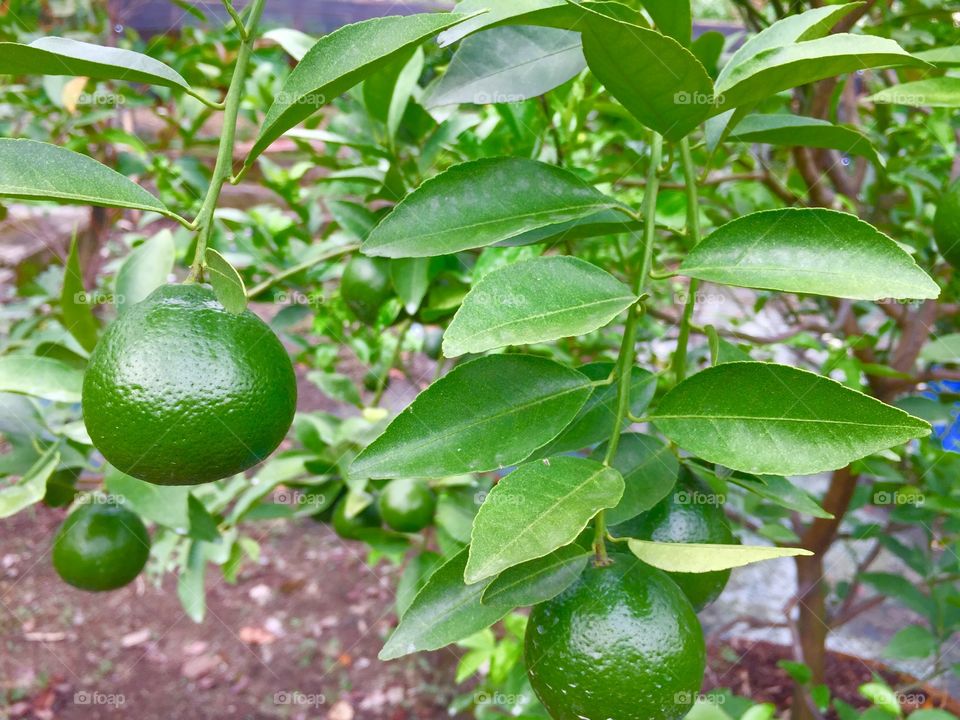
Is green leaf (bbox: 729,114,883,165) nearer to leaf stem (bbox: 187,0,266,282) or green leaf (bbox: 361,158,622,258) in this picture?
green leaf (bbox: 361,158,622,258)

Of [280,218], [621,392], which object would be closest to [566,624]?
[621,392]

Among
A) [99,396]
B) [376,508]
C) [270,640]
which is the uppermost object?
[99,396]

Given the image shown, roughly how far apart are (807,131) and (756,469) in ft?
1.12

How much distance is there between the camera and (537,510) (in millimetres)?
414

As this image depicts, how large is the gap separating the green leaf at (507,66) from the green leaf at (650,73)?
12 centimetres

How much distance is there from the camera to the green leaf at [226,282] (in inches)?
20.2

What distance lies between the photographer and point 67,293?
84 centimetres

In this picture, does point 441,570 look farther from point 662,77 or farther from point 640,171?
point 640,171

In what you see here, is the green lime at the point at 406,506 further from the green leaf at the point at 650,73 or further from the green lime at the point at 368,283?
the green leaf at the point at 650,73

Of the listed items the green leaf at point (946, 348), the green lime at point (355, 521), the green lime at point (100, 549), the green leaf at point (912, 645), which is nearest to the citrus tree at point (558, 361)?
the green lime at point (100, 549)

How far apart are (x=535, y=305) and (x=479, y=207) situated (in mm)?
125

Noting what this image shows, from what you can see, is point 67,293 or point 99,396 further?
point 67,293

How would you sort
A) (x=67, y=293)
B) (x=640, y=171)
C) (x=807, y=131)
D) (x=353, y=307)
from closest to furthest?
(x=807, y=131), (x=67, y=293), (x=353, y=307), (x=640, y=171)

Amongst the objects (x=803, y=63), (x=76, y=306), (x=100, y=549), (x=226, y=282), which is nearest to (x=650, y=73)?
(x=803, y=63)
